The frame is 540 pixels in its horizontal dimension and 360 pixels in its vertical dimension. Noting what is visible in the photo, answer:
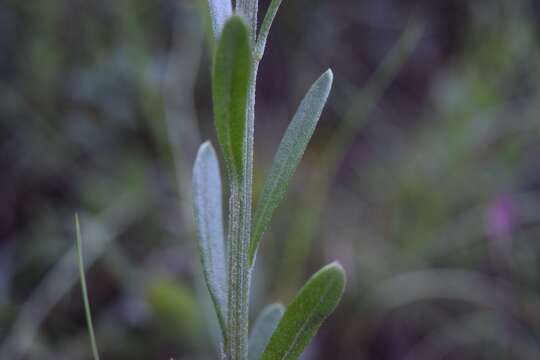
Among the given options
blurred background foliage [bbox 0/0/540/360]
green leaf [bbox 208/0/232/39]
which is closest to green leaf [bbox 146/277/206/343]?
blurred background foliage [bbox 0/0/540/360]

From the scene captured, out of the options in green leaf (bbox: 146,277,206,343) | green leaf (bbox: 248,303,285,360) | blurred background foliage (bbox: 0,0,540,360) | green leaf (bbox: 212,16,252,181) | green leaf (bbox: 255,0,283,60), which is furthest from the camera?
blurred background foliage (bbox: 0,0,540,360)

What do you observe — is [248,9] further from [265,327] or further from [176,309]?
[176,309]

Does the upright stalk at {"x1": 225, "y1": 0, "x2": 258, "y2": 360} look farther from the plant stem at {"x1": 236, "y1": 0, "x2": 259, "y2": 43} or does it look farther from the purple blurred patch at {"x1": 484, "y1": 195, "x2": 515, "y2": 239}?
the purple blurred patch at {"x1": 484, "y1": 195, "x2": 515, "y2": 239}

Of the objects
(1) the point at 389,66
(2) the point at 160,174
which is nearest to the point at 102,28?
(2) the point at 160,174

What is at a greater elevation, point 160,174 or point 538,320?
point 160,174

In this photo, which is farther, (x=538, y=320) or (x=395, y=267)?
(x=395, y=267)

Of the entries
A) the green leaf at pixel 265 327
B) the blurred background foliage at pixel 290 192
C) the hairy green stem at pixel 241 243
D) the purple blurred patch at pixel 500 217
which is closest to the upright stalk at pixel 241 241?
the hairy green stem at pixel 241 243

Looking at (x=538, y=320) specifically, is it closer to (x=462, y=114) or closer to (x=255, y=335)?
(x=462, y=114)

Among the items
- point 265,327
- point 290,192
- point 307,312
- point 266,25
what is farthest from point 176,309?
point 266,25
